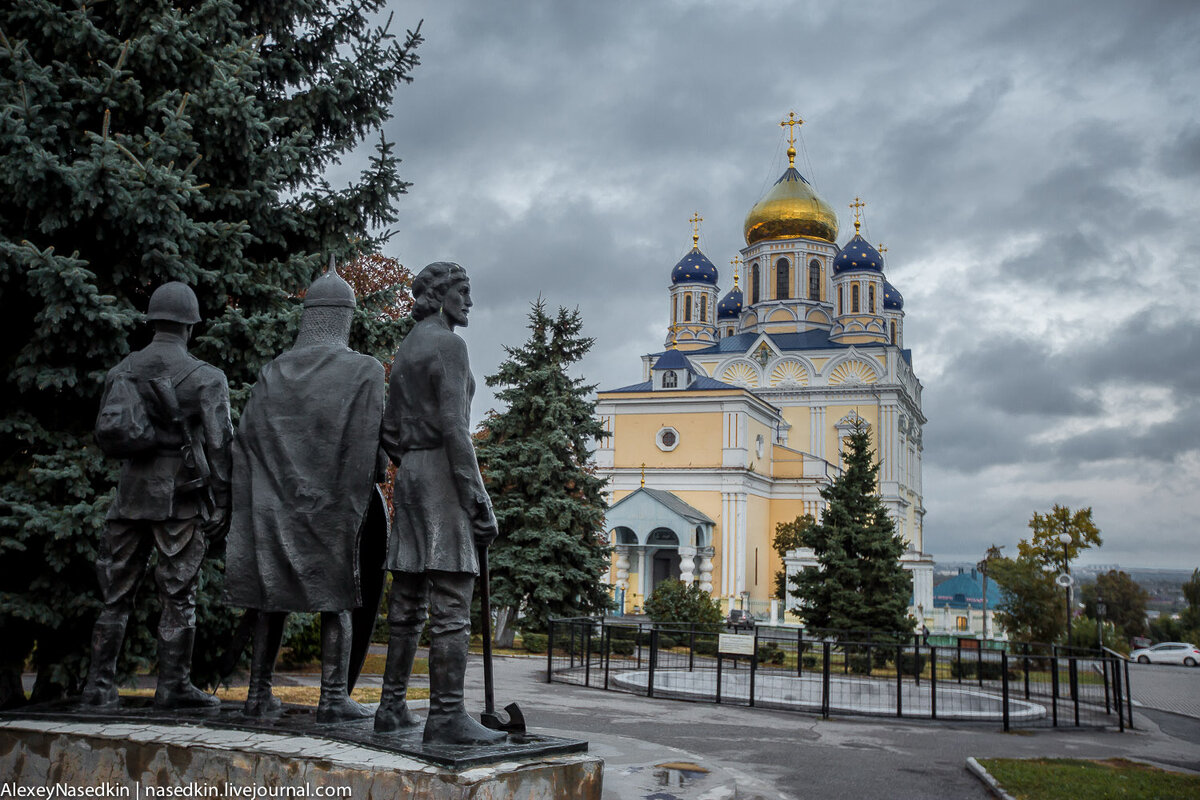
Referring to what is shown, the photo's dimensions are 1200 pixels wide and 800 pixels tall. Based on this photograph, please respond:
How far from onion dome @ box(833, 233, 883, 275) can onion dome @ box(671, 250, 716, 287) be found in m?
7.81

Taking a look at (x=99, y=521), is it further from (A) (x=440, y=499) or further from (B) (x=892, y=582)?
(B) (x=892, y=582)

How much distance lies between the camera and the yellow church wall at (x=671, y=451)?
51.7 metres

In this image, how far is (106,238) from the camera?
8.16 metres

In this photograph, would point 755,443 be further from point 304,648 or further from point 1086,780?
point 1086,780

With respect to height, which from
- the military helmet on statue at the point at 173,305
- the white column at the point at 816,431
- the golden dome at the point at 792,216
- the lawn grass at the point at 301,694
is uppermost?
the golden dome at the point at 792,216

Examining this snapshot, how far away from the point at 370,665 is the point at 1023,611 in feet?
83.1

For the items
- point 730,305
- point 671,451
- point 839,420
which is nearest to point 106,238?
point 671,451

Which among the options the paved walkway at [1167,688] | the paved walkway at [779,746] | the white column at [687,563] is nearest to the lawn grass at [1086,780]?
the paved walkway at [779,746]

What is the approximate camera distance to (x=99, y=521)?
713cm

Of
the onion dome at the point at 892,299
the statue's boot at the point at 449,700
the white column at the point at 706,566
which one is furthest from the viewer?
the onion dome at the point at 892,299

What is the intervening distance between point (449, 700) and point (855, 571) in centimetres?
2223

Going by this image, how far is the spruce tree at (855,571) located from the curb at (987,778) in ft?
51.6

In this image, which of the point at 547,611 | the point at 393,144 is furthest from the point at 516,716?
the point at 547,611

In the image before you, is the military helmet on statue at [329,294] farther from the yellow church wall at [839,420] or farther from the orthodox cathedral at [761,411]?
the yellow church wall at [839,420]
